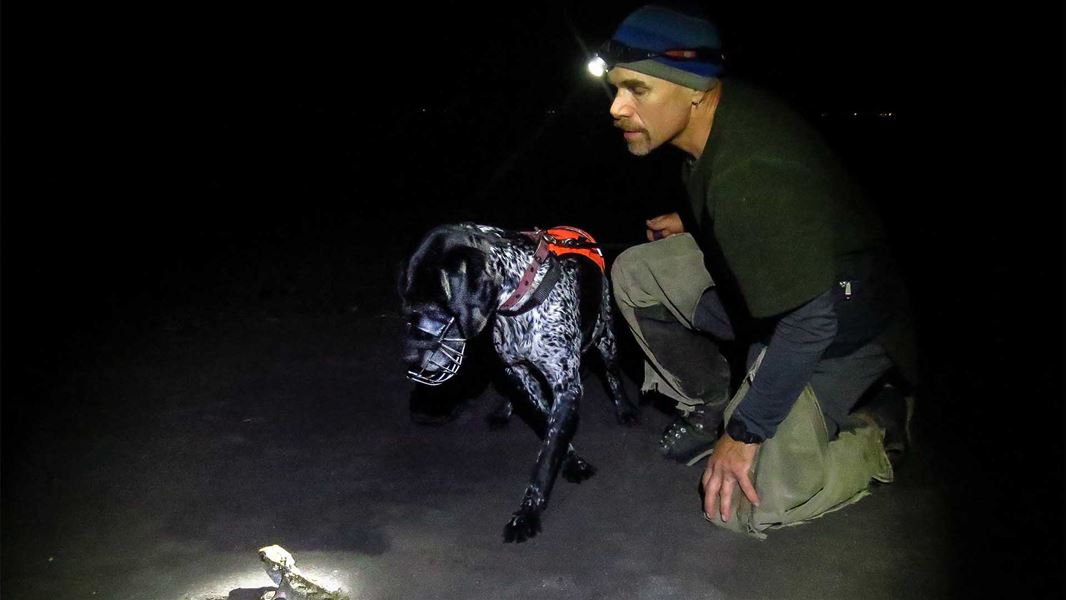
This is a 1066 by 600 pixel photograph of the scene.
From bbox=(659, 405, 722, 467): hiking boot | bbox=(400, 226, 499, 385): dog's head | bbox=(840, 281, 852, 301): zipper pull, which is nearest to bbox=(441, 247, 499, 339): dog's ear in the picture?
bbox=(400, 226, 499, 385): dog's head

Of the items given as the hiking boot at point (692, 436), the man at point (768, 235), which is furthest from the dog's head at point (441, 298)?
the hiking boot at point (692, 436)

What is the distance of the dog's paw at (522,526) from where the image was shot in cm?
323

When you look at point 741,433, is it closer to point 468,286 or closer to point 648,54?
point 468,286

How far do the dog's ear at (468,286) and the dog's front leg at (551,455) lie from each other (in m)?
0.43

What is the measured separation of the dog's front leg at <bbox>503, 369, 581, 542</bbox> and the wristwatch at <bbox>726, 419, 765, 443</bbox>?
2.18 ft

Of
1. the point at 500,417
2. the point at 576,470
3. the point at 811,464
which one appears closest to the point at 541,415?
the point at 500,417

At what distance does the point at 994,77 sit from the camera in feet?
39.6

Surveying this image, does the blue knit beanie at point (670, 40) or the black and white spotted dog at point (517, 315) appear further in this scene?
the black and white spotted dog at point (517, 315)

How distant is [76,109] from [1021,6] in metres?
14.9

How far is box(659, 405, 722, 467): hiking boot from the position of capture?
3811 millimetres

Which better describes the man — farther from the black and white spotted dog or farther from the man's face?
the black and white spotted dog

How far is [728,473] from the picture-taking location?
304 cm

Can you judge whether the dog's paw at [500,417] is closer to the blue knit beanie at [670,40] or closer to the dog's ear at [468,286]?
the dog's ear at [468,286]

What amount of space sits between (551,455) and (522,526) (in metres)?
0.29
